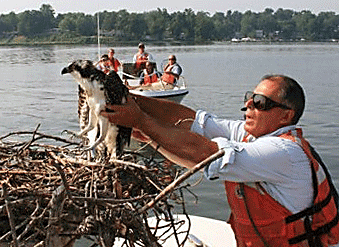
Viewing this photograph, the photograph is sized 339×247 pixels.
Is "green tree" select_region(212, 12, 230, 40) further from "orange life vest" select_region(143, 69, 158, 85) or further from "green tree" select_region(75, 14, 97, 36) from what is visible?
"orange life vest" select_region(143, 69, 158, 85)

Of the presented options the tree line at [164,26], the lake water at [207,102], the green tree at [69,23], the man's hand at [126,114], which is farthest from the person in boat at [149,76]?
the green tree at [69,23]

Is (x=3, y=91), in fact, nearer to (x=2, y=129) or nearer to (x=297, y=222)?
(x=2, y=129)

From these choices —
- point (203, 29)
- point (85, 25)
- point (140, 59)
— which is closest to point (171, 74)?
point (140, 59)

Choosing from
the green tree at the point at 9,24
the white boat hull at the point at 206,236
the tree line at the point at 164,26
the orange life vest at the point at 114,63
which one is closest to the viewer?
the white boat hull at the point at 206,236

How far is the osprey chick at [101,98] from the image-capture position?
2.90 m

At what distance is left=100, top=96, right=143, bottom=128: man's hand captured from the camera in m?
2.83

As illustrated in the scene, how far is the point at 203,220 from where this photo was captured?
16.9 feet

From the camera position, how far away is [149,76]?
618 inches

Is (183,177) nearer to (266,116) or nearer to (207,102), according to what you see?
(266,116)

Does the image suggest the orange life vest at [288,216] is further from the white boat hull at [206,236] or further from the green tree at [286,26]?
the green tree at [286,26]

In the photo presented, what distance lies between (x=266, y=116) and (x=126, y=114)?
0.67m

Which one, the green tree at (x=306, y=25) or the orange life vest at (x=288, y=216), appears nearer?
the orange life vest at (x=288, y=216)

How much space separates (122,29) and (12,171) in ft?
271

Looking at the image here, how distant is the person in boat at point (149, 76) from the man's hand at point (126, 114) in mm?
12700
